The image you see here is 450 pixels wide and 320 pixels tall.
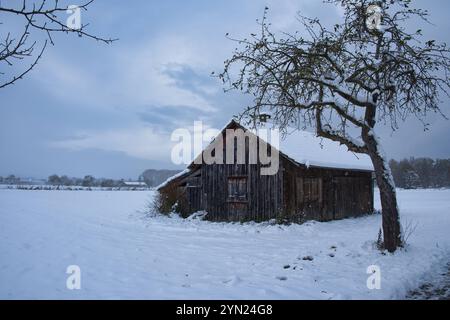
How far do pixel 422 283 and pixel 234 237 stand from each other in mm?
7743

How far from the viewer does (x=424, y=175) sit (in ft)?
294

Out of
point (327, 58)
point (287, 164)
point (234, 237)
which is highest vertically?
point (327, 58)

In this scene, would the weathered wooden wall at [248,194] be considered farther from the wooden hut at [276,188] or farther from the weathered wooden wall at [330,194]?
the weathered wooden wall at [330,194]

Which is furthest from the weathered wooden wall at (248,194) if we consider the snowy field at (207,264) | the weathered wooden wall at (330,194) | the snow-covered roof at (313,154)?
the snowy field at (207,264)

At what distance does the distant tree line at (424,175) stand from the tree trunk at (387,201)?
3173 inches

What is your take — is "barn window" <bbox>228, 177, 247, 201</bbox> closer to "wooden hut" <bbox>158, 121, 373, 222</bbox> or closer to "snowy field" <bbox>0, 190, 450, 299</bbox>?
"wooden hut" <bbox>158, 121, 373, 222</bbox>

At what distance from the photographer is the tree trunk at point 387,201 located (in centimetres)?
1001

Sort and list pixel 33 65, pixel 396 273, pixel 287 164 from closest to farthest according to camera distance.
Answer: pixel 33 65 → pixel 396 273 → pixel 287 164

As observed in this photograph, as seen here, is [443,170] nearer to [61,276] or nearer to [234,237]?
[234,237]

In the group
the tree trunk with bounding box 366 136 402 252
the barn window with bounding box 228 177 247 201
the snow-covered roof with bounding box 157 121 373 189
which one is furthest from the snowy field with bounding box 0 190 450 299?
the snow-covered roof with bounding box 157 121 373 189

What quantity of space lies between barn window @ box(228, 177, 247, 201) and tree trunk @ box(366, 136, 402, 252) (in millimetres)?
8911
